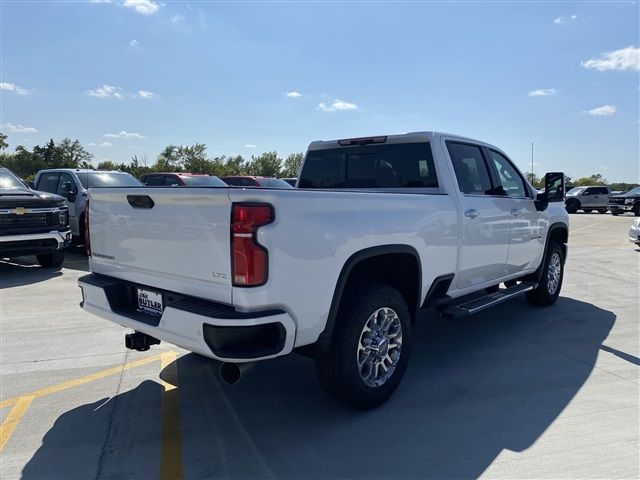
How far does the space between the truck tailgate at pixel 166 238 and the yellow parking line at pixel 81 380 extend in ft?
3.31

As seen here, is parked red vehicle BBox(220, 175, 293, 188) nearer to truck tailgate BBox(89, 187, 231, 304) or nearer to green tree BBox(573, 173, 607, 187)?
truck tailgate BBox(89, 187, 231, 304)

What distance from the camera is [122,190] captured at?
3502 mm

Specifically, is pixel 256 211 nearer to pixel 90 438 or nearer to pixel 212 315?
pixel 212 315

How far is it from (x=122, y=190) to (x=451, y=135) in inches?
120

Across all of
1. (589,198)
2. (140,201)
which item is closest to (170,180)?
(140,201)

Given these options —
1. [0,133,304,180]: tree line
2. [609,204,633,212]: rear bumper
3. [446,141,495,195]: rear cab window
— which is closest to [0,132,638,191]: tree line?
[0,133,304,180]: tree line

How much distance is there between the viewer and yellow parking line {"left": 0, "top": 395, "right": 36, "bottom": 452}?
323 centimetres

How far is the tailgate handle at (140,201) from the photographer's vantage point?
3258mm

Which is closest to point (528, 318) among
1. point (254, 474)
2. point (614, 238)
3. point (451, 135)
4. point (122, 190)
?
point (451, 135)

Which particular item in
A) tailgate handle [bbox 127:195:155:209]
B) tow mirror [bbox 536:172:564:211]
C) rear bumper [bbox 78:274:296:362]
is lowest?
rear bumper [bbox 78:274:296:362]

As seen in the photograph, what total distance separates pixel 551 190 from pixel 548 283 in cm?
128

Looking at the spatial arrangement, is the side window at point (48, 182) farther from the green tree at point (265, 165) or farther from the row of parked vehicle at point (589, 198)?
the green tree at point (265, 165)

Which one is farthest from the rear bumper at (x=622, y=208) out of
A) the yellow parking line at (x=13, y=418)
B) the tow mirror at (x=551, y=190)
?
the yellow parking line at (x=13, y=418)

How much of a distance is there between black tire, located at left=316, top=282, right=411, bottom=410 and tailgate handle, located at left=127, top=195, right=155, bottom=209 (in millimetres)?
1478
